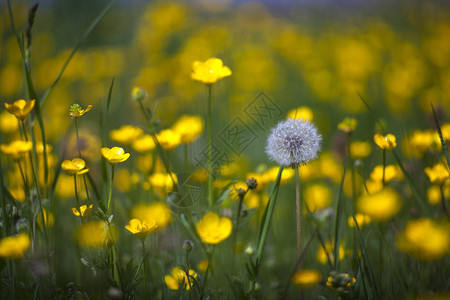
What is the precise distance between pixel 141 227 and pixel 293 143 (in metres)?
0.49

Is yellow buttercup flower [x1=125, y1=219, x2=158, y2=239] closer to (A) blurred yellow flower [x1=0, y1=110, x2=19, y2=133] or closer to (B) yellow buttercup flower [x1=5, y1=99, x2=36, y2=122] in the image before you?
(B) yellow buttercup flower [x1=5, y1=99, x2=36, y2=122]

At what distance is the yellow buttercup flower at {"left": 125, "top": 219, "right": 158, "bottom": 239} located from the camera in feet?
3.39

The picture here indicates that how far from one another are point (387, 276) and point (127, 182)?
1229mm

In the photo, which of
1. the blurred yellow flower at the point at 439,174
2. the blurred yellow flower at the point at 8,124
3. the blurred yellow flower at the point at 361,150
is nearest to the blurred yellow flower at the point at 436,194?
the blurred yellow flower at the point at 439,174

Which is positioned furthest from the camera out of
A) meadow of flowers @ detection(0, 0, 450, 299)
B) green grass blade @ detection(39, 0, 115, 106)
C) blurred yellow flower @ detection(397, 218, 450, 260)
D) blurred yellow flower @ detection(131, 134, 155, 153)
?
blurred yellow flower @ detection(131, 134, 155, 153)

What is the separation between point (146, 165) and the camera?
1.73m

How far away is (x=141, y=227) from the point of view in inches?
42.0

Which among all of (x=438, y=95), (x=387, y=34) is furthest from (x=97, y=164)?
(x=387, y=34)

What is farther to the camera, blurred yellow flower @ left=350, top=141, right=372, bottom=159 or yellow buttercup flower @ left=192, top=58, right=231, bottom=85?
blurred yellow flower @ left=350, top=141, right=372, bottom=159

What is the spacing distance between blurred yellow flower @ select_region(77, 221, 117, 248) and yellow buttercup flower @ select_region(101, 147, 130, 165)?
0.58 ft

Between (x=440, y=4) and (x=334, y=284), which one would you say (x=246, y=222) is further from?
(x=440, y=4)

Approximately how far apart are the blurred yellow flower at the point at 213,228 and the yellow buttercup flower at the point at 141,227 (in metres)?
0.13

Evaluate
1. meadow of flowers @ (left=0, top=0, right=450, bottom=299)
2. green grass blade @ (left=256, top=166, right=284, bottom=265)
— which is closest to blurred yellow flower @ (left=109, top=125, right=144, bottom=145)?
meadow of flowers @ (left=0, top=0, right=450, bottom=299)

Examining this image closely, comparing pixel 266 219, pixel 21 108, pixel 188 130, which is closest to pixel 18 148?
pixel 21 108
